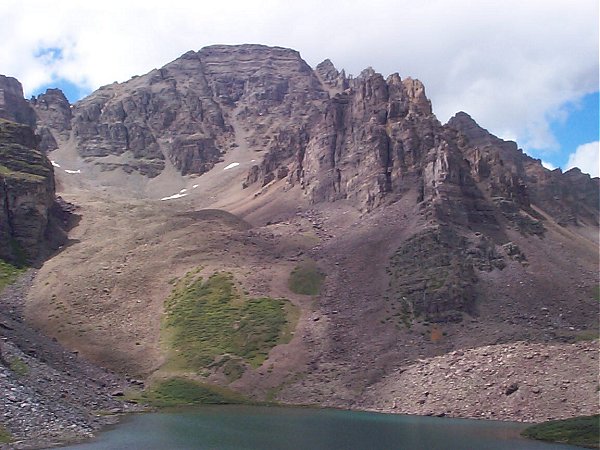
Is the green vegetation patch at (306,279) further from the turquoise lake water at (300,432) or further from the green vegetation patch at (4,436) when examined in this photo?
the green vegetation patch at (4,436)

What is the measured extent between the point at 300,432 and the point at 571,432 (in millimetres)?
27731

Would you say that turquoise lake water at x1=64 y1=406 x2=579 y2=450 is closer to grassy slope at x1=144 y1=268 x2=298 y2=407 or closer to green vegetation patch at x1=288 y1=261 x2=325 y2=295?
grassy slope at x1=144 y1=268 x2=298 y2=407

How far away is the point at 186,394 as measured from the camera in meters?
100

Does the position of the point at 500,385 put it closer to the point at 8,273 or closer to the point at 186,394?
the point at 186,394

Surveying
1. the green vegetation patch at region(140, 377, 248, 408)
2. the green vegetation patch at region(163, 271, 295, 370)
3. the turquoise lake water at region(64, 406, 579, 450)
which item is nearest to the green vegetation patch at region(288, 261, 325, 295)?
the green vegetation patch at region(163, 271, 295, 370)

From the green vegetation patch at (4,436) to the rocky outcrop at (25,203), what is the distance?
9260cm

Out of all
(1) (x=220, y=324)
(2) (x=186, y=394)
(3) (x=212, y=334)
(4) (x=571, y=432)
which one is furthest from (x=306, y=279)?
(4) (x=571, y=432)

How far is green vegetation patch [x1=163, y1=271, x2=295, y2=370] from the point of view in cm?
11194

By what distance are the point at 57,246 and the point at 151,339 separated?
53.1 m

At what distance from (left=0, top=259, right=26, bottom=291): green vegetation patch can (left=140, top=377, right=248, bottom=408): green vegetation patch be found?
47.4 m

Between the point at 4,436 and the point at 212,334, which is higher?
the point at 212,334

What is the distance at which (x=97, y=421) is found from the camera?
7394cm

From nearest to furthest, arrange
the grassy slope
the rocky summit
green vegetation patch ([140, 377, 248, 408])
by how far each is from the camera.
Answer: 1. green vegetation patch ([140, 377, 248, 408])
2. the rocky summit
3. the grassy slope

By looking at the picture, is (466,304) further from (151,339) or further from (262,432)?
(262,432)
